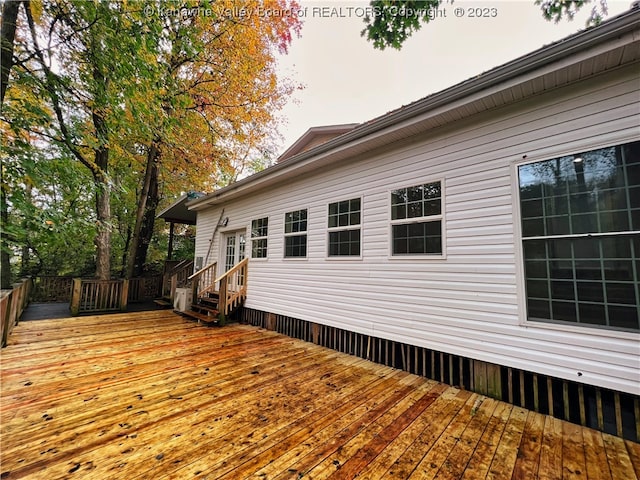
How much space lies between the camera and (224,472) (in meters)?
1.77

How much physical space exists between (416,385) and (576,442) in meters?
1.46

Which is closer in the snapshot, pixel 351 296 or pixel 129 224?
pixel 351 296

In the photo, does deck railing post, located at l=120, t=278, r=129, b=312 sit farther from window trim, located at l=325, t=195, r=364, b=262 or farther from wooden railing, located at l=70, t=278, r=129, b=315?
window trim, located at l=325, t=195, r=364, b=262

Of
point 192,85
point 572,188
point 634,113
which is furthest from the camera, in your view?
point 192,85

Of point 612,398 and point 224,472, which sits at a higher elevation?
point 612,398

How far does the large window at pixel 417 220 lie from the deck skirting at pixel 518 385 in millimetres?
1447

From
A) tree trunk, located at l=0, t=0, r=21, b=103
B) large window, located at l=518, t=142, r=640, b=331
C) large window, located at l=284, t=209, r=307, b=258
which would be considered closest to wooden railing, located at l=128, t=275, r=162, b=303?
large window, located at l=284, t=209, r=307, b=258

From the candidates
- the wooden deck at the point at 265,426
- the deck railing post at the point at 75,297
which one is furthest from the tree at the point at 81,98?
the wooden deck at the point at 265,426

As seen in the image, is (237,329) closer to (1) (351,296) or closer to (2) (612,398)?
(1) (351,296)

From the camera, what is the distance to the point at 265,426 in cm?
234

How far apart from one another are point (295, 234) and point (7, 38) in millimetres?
4658

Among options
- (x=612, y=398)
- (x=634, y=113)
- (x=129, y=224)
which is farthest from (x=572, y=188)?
(x=129, y=224)

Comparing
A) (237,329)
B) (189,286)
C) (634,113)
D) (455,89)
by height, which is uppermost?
(455,89)

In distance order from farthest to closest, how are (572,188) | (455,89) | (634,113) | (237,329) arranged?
(237,329)
(455,89)
(572,188)
(634,113)
